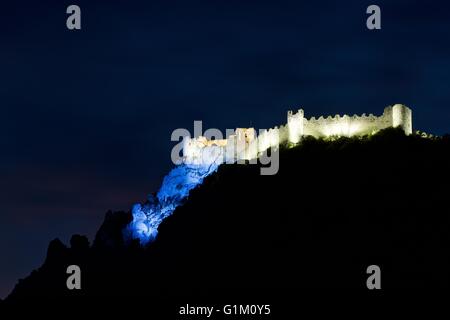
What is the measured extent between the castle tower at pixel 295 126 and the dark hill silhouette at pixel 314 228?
2136mm

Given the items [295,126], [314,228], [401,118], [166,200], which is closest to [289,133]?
[295,126]

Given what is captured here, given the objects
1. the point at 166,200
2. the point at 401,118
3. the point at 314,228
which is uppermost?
the point at 401,118

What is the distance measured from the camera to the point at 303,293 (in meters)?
69.8

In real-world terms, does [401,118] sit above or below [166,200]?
above

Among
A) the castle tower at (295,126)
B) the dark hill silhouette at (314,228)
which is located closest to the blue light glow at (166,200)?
the dark hill silhouette at (314,228)

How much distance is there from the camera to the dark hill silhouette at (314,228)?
6919cm

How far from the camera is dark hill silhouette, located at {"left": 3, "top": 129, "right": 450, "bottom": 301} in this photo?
69.2 m

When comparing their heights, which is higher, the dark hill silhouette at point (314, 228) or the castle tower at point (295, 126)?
the castle tower at point (295, 126)

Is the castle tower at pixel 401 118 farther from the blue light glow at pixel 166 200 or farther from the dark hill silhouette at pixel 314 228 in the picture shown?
the blue light glow at pixel 166 200

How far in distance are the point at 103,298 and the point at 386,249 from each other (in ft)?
119

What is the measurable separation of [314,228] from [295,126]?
770 inches

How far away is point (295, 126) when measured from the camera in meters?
90.0

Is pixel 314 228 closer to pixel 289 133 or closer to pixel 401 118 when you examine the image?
pixel 401 118

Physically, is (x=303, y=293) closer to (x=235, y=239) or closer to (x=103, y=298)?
(x=235, y=239)
